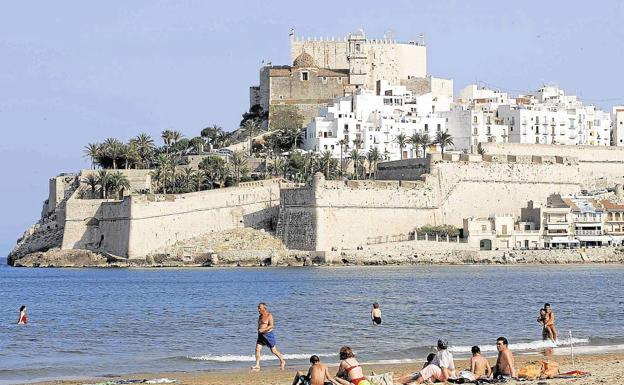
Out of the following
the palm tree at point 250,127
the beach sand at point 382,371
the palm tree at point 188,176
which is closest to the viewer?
the beach sand at point 382,371

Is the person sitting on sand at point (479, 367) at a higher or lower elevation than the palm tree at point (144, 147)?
lower

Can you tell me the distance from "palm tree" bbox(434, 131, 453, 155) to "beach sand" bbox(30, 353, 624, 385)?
4559 centimetres

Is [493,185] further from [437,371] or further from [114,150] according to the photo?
[437,371]

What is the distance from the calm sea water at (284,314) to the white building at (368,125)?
16.8 m

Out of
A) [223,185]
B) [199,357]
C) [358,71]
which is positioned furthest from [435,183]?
[199,357]

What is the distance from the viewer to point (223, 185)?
63.5 m

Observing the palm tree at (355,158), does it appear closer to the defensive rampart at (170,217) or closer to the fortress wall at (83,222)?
the defensive rampart at (170,217)

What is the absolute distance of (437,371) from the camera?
678 inches

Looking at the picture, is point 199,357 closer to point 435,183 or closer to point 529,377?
point 529,377

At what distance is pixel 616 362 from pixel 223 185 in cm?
4540

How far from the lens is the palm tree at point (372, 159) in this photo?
66.1 meters

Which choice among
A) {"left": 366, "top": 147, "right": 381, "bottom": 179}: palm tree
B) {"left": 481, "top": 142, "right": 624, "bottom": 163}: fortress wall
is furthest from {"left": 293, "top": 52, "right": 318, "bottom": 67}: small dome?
{"left": 481, "top": 142, "right": 624, "bottom": 163}: fortress wall

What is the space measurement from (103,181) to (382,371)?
146 feet

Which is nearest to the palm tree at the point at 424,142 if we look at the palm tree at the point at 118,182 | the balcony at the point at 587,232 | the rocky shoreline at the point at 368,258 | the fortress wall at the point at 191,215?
the rocky shoreline at the point at 368,258
